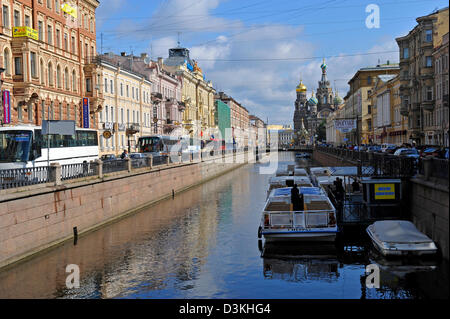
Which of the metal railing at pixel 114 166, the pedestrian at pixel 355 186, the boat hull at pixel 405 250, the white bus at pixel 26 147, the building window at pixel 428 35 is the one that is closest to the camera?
the boat hull at pixel 405 250

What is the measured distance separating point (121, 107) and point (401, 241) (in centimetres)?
4931

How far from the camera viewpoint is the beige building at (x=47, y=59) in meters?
38.7

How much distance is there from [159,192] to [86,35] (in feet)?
68.5

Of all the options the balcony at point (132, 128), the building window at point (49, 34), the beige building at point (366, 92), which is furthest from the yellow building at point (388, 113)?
the building window at point (49, 34)

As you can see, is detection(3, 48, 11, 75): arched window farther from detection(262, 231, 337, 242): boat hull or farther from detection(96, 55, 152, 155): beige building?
detection(262, 231, 337, 242): boat hull

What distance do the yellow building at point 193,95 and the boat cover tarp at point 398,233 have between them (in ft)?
249

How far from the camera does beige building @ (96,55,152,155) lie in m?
58.1

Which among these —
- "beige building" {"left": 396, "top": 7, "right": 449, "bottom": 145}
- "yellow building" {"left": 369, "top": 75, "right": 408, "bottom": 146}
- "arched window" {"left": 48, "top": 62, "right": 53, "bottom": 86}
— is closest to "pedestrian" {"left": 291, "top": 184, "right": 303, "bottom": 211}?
"arched window" {"left": 48, "top": 62, "right": 53, "bottom": 86}

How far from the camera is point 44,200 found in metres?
22.1

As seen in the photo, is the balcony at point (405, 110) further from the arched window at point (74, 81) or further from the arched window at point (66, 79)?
the arched window at point (66, 79)

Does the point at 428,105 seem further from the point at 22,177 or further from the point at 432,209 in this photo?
the point at 22,177

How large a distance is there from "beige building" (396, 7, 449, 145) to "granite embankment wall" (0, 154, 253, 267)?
33.0m

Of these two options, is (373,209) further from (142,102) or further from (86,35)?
(142,102)
